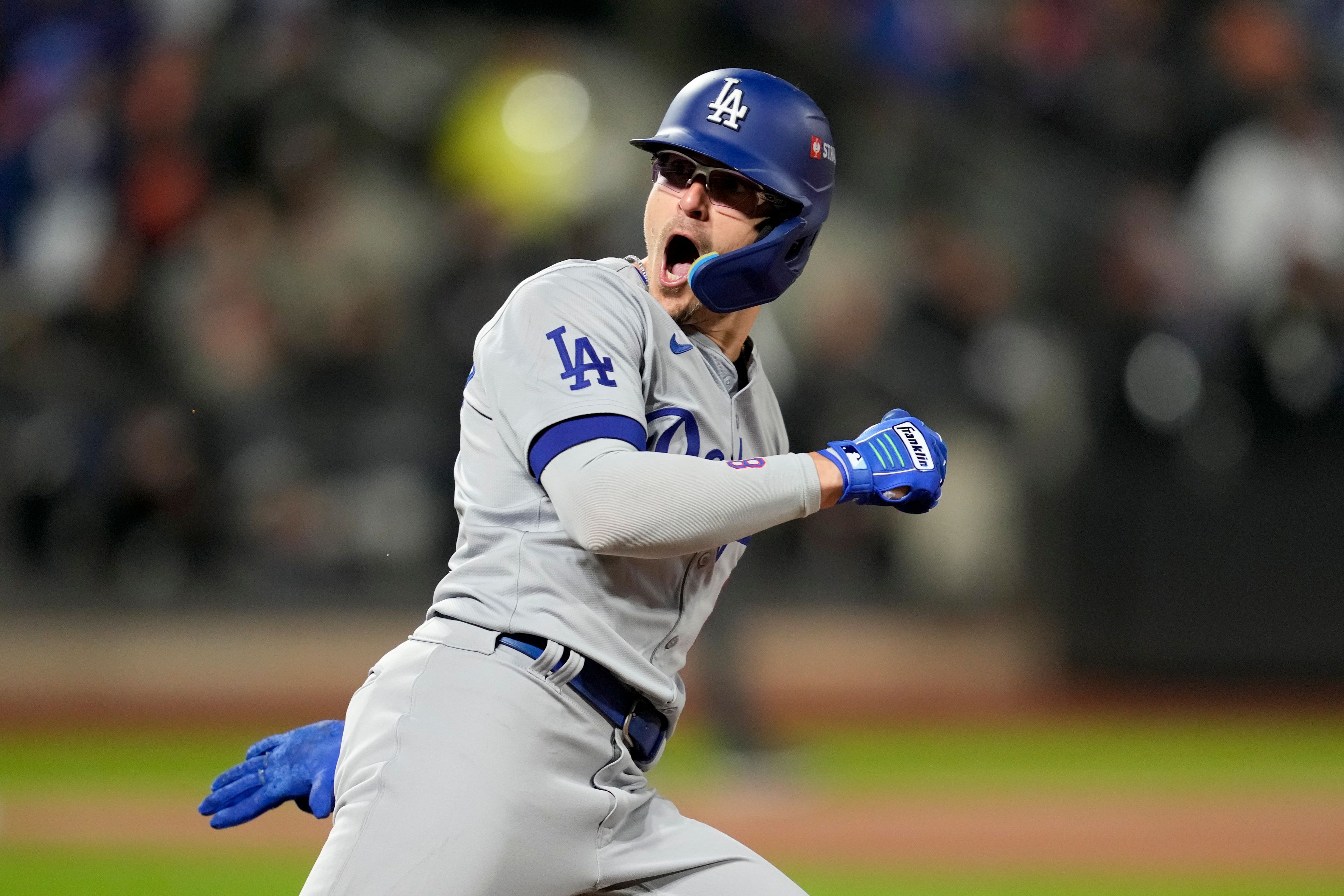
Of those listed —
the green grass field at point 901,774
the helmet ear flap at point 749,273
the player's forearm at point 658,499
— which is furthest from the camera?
the green grass field at point 901,774

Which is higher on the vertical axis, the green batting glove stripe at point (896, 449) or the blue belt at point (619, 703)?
the green batting glove stripe at point (896, 449)

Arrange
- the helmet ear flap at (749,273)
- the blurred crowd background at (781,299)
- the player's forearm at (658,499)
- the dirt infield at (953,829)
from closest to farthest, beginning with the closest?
the player's forearm at (658,499)
the helmet ear flap at (749,273)
the dirt infield at (953,829)
the blurred crowd background at (781,299)

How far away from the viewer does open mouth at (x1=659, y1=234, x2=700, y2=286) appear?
2.99 metres

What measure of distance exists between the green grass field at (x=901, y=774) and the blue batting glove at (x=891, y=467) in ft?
11.5

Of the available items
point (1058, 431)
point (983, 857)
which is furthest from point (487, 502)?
point (1058, 431)

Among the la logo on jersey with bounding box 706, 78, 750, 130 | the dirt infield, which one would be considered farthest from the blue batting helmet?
the dirt infield

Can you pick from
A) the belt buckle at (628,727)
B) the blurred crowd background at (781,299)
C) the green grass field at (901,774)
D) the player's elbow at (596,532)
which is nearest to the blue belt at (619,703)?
the belt buckle at (628,727)

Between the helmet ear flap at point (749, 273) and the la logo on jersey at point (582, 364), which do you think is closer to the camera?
the la logo on jersey at point (582, 364)

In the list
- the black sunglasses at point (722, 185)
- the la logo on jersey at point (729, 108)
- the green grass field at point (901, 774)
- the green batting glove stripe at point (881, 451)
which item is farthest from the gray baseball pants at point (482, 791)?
the green grass field at point (901, 774)

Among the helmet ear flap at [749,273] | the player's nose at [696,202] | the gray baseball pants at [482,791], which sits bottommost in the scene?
the gray baseball pants at [482,791]

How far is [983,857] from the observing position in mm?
6559

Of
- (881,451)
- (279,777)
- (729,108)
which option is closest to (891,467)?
(881,451)

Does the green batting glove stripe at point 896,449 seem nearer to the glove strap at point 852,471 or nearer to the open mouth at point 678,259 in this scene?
the glove strap at point 852,471

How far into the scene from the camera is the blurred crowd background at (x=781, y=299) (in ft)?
33.5
